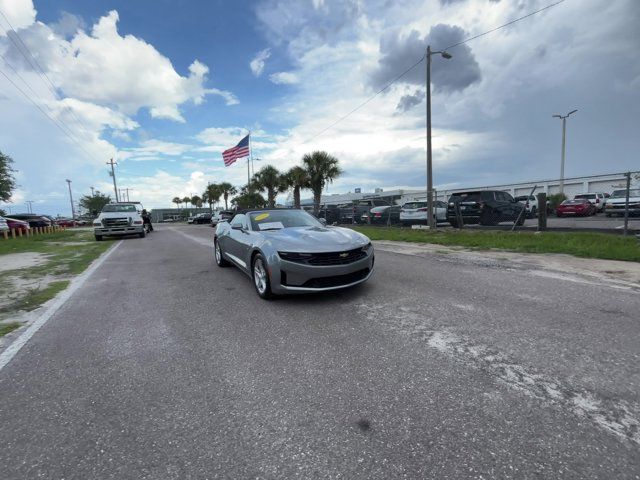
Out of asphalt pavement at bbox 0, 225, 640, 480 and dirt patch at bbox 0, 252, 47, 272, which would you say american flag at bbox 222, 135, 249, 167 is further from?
asphalt pavement at bbox 0, 225, 640, 480

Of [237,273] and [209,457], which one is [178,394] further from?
[237,273]

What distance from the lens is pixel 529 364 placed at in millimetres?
2883

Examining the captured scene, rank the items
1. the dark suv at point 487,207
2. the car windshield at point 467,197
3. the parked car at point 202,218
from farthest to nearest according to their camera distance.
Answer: the parked car at point 202,218, the car windshield at point 467,197, the dark suv at point 487,207

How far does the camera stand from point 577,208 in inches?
834

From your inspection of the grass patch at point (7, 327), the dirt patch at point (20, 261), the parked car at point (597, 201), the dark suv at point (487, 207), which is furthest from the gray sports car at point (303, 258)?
the parked car at point (597, 201)

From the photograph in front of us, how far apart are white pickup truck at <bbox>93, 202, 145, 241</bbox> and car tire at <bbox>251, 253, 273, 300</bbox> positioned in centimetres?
1620

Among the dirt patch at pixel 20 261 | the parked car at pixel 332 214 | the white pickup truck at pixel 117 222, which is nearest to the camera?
the dirt patch at pixel 20 261

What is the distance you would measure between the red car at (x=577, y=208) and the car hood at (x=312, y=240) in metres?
21.9

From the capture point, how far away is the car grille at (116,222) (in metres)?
18.3

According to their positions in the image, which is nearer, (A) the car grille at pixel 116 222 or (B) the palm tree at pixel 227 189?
(A) the car grille at pixel 116 222

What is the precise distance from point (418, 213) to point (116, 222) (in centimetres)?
1585

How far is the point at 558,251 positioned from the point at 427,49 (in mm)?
10581

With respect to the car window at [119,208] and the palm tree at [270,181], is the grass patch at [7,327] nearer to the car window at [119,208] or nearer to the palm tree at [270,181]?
the car window at [119,208]

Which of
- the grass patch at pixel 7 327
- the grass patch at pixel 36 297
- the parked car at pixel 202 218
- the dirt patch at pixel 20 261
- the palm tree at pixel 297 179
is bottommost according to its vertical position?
the parked car at pixel 202 218
